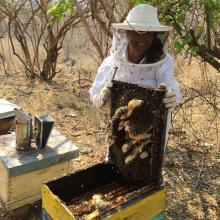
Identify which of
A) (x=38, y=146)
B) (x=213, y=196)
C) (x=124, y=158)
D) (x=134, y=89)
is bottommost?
(x=213, y=196)

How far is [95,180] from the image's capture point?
2.35 meters

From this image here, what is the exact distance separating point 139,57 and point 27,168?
1233mm

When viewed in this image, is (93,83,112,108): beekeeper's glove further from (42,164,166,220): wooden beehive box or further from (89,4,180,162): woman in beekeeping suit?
(42,164,166,220): wooden beehive box

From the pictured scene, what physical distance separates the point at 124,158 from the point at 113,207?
49 cm

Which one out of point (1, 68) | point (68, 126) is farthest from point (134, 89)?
point (1, 68)

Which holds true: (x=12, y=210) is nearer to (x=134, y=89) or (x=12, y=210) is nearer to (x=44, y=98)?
(x=134, y=89)

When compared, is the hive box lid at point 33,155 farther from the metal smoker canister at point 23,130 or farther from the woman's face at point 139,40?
the woman's face at point 139,40

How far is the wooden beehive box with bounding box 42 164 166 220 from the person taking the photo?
1.86 meters

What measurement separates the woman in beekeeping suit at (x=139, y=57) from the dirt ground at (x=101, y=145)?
4.53 feet

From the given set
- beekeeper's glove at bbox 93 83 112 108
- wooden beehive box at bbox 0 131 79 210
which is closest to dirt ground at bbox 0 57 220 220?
wooden beehive box at bbox 0 131 79 210

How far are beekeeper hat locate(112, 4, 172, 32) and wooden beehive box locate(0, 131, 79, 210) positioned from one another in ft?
3.84

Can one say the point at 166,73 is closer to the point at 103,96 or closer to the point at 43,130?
the point at 103,96

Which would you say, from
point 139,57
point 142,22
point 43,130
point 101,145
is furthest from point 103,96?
point 101,145

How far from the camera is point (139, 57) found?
8.11ft
